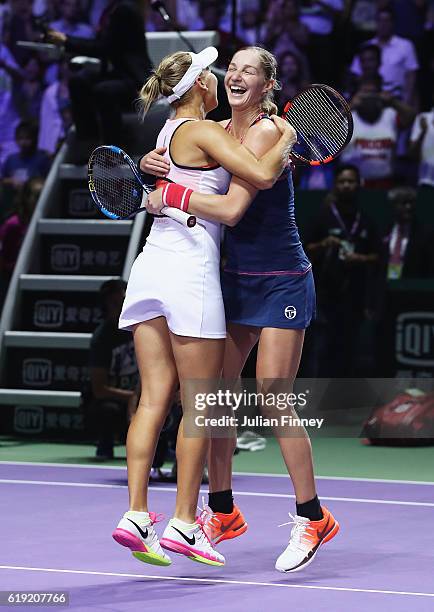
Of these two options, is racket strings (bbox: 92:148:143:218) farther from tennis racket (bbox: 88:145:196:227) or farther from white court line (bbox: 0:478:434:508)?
white court line (bbox: 0:478:434:508)

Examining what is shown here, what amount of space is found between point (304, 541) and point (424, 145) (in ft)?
24.1

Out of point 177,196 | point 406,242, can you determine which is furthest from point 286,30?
point 177,196

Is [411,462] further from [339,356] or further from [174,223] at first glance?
[174,223]

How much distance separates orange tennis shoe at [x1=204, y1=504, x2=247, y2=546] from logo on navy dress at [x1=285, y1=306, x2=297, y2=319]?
895 mm

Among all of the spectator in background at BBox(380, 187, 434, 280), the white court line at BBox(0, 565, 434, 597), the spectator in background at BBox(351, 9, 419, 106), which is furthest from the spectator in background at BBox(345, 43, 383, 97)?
the white court line at BBox(0, 565, 434, 597)

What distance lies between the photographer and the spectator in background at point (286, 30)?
13.3m

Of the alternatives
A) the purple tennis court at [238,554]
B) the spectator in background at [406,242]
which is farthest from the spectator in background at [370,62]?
the purple tennis court at [238,554]

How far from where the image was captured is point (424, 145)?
12266 mm

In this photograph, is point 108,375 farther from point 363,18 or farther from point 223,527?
point 363,18

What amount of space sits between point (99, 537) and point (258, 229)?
65.3 inches

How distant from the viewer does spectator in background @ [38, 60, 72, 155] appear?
13.9 metres

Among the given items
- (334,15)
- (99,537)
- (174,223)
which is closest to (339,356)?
(334,15)

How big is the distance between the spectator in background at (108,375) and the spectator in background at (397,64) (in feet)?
15.0

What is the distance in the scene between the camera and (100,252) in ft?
35.2
